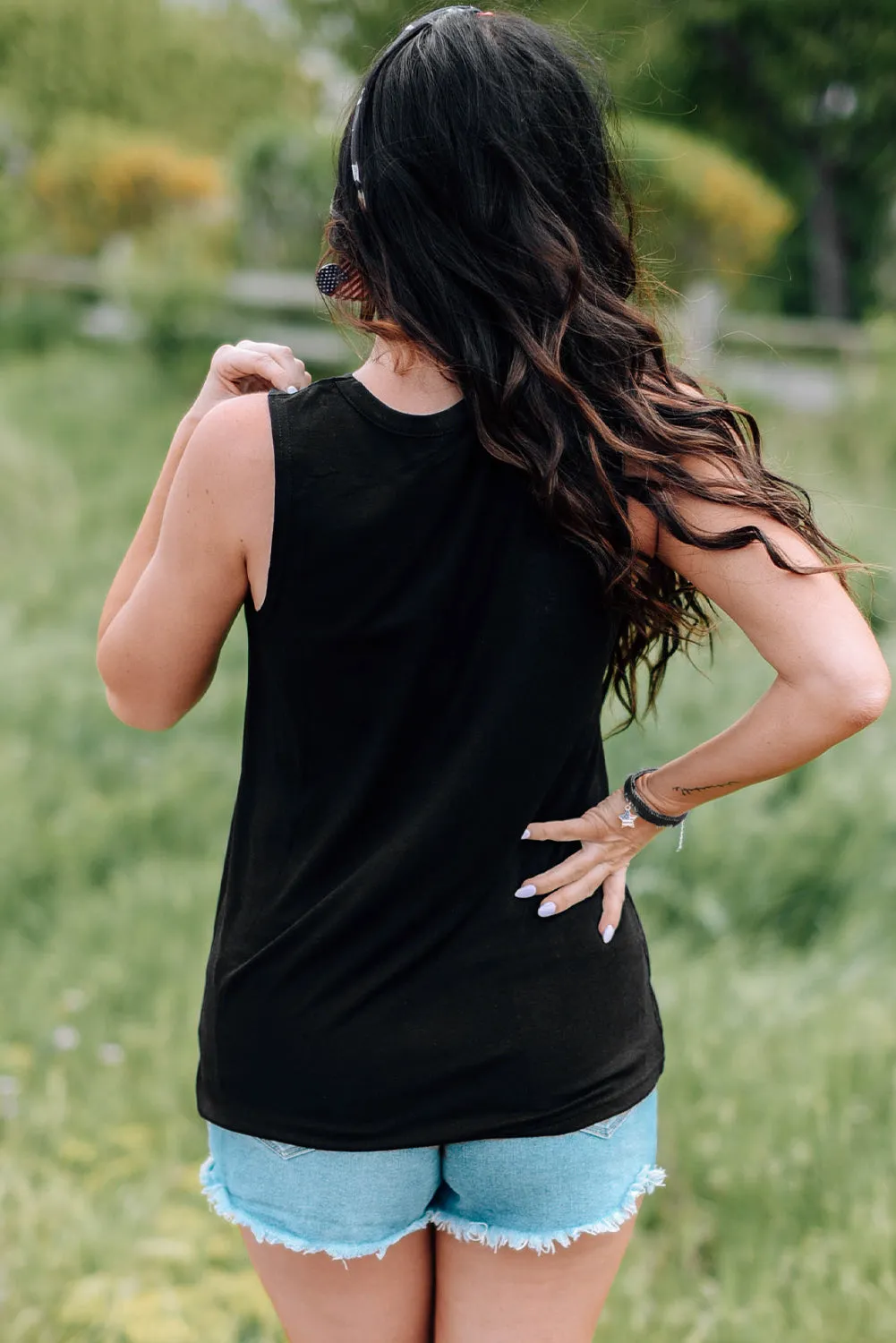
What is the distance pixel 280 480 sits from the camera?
3.90 feet

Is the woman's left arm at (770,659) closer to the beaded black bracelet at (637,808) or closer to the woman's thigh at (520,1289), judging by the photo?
the beaded black bracelet at (637,808)

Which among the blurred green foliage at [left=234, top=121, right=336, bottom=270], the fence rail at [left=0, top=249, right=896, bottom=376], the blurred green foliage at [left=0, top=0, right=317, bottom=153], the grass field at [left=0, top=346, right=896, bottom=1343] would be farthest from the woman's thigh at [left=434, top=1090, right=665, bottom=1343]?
the blurred green foliage at [left=0, top=0, right=317, bottom=153]

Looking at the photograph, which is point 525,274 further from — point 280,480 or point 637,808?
point 637,808

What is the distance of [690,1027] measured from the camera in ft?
10.3

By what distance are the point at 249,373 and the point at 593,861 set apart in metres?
0.65

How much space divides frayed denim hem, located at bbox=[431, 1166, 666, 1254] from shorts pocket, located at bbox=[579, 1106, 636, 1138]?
0.24 feet

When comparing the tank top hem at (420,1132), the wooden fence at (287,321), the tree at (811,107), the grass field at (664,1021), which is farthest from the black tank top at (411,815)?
the tree at (811,107)

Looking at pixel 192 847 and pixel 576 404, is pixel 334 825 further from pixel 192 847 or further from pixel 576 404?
pixel 192 847

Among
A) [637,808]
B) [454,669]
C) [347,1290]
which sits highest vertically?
[454,669]

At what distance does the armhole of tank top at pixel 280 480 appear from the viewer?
3.90 feet

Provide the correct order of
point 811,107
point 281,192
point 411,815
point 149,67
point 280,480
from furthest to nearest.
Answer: point 149,67 → point 811,107 → point 281,192 → point 411,815 → point 280,480

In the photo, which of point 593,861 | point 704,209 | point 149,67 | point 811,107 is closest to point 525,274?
point 593,861

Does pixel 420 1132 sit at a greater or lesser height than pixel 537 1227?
greater

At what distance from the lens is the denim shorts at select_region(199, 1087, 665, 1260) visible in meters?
1.36
